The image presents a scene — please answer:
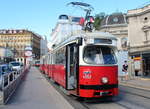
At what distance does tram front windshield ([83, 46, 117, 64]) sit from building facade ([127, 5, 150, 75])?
18.6 m

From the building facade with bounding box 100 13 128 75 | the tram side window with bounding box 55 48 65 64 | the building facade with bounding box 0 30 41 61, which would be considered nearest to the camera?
the tram side window with bounding box 55 48 65 64

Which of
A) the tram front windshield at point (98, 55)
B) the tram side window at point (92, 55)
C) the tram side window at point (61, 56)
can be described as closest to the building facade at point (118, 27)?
the tram side window at point (61, 56)

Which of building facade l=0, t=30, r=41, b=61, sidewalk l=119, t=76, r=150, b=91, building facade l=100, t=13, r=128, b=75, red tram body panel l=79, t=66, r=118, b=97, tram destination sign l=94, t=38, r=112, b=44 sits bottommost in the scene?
sidewalk l=119, t=76, r=150, b=91

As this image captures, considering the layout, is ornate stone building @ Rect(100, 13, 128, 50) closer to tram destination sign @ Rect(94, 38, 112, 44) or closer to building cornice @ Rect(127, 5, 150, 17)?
building cornice @ Rect(127, 5, 150, 17)

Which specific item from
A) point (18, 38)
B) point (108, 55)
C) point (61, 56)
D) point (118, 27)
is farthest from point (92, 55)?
point (18, 38)

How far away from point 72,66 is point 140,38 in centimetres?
2317

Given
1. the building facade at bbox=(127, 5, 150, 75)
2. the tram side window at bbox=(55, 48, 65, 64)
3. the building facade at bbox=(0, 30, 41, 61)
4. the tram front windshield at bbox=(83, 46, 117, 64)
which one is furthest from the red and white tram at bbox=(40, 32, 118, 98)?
the building facade at bbox=(0, 30, 41, 61)

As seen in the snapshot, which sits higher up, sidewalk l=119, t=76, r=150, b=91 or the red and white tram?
the red and white tram

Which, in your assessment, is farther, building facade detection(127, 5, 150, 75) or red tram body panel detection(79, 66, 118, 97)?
building facade detection(127, 5, 150, 75)

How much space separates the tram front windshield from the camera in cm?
1019

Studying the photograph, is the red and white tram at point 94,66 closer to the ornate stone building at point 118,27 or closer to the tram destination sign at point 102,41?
the tram destination sign at point 102,41

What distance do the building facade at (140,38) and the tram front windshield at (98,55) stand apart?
18.6 m

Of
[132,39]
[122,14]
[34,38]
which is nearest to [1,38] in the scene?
[34,38]

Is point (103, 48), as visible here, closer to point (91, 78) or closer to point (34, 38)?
point (91, 78)
